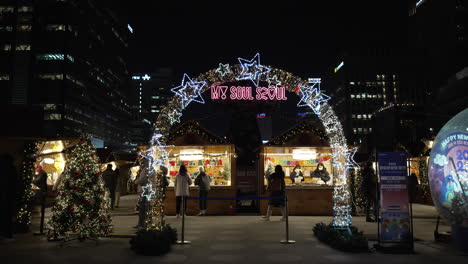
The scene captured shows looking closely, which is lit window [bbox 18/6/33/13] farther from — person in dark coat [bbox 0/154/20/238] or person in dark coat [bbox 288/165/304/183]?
person in dark coat [bbox 0/154/20/238]

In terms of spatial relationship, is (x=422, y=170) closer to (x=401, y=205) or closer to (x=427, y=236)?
(x=427, y=236)

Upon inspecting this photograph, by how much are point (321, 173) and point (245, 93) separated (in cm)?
486

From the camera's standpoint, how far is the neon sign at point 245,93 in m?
16.3

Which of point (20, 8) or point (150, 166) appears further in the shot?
point (20, 8)

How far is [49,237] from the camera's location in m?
8.55

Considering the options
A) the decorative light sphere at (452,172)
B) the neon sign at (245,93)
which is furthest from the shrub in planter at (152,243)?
the neon sign at (245,93)

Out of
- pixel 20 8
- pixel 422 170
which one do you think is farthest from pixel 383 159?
pixel 20 8

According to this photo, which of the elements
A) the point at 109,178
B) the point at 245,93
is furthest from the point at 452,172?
the point at 109,178

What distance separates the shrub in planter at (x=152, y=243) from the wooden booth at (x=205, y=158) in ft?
24.8

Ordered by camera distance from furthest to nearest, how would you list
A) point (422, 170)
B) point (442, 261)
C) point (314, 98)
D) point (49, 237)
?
point (422, 170)
point (314, 98)
point (49, 237)
point (442, 261)

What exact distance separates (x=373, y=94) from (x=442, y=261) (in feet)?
343

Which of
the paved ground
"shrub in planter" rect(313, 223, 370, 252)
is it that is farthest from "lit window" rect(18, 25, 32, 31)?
"shrub in planter" rect(313, 223, 370, 252)

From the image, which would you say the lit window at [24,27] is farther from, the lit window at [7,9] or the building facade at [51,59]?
the lit window at [7,9]

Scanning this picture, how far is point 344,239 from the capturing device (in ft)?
25.3
